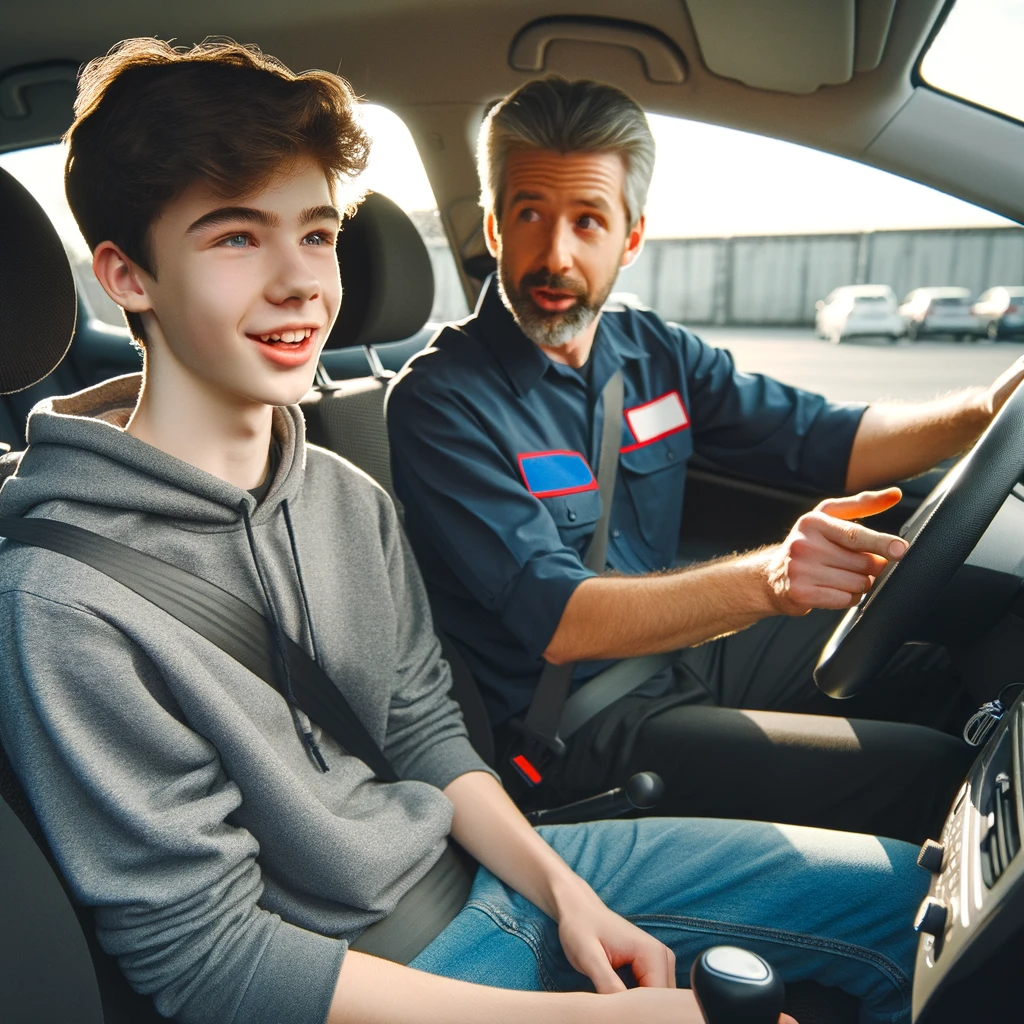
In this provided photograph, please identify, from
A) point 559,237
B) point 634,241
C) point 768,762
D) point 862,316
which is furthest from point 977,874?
point 862,316

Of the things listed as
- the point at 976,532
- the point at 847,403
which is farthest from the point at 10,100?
the point at 976,532

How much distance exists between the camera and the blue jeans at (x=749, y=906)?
971 mm

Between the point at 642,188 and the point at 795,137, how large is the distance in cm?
24

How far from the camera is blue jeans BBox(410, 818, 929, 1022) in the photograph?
97 centimetres

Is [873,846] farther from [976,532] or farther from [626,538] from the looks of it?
[626,538]

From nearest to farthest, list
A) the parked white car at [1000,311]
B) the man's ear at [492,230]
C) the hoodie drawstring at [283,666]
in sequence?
the hoodie drawstring at [283,666] < the man's ear at [492,230] < the parked white car at [1000,311]

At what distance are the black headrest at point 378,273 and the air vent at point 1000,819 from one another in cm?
122

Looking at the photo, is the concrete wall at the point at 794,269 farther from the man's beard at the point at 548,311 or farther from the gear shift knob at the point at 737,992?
the gear shift knob at the point at 737,992

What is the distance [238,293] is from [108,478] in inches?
7.9

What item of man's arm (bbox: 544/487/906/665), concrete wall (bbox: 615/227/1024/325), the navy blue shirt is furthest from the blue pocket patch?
concrete wall (bbox: 615/227/1024/325)

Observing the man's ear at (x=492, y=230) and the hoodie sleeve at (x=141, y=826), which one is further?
the man's ear at (x=492, y=230)

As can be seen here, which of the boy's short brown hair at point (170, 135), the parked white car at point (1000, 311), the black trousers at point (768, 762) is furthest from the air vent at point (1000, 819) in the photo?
the parked white car at point (1000, 311)

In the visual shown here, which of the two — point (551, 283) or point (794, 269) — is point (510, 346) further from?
point (794, 269)

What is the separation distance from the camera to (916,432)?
1.55 meters
